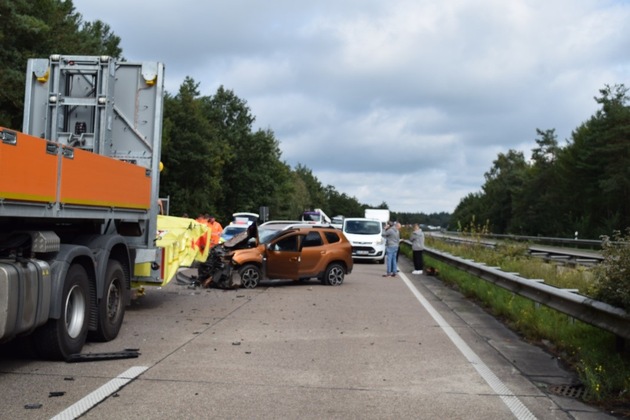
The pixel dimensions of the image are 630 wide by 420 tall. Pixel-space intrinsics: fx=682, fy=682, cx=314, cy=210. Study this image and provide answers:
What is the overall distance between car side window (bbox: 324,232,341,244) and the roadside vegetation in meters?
5.02

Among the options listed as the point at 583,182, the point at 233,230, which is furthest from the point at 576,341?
the point at 583,182

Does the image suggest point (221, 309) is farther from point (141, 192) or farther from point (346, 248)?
point (346, 248)

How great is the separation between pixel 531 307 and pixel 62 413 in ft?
25.6

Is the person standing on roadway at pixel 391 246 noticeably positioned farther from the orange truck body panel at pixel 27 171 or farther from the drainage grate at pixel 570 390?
the orange truck body panel at pixel 27 171

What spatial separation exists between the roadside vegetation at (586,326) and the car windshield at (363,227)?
48.9ft

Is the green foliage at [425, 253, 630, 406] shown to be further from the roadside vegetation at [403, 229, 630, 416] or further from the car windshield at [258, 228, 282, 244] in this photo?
the car windshield at [258, 228, 282, 244]

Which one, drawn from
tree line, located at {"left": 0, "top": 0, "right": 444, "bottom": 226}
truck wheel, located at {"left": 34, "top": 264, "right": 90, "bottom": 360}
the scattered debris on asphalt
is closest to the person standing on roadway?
the scattered debris on asphalt

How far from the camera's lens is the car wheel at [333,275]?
59.2 feet

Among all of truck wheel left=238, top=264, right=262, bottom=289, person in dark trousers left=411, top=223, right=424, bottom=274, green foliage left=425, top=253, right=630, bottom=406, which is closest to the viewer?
green foliage left=425, top=253, right=630, bottom=406

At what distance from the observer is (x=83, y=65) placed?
33.3 ft

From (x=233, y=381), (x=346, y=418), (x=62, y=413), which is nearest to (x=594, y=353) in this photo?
(x=346, y=418)

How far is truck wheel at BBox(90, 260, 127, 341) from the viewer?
845 cm

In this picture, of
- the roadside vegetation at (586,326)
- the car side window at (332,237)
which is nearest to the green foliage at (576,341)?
the roadside vegetation at (586,326)

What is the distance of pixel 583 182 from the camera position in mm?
72875
